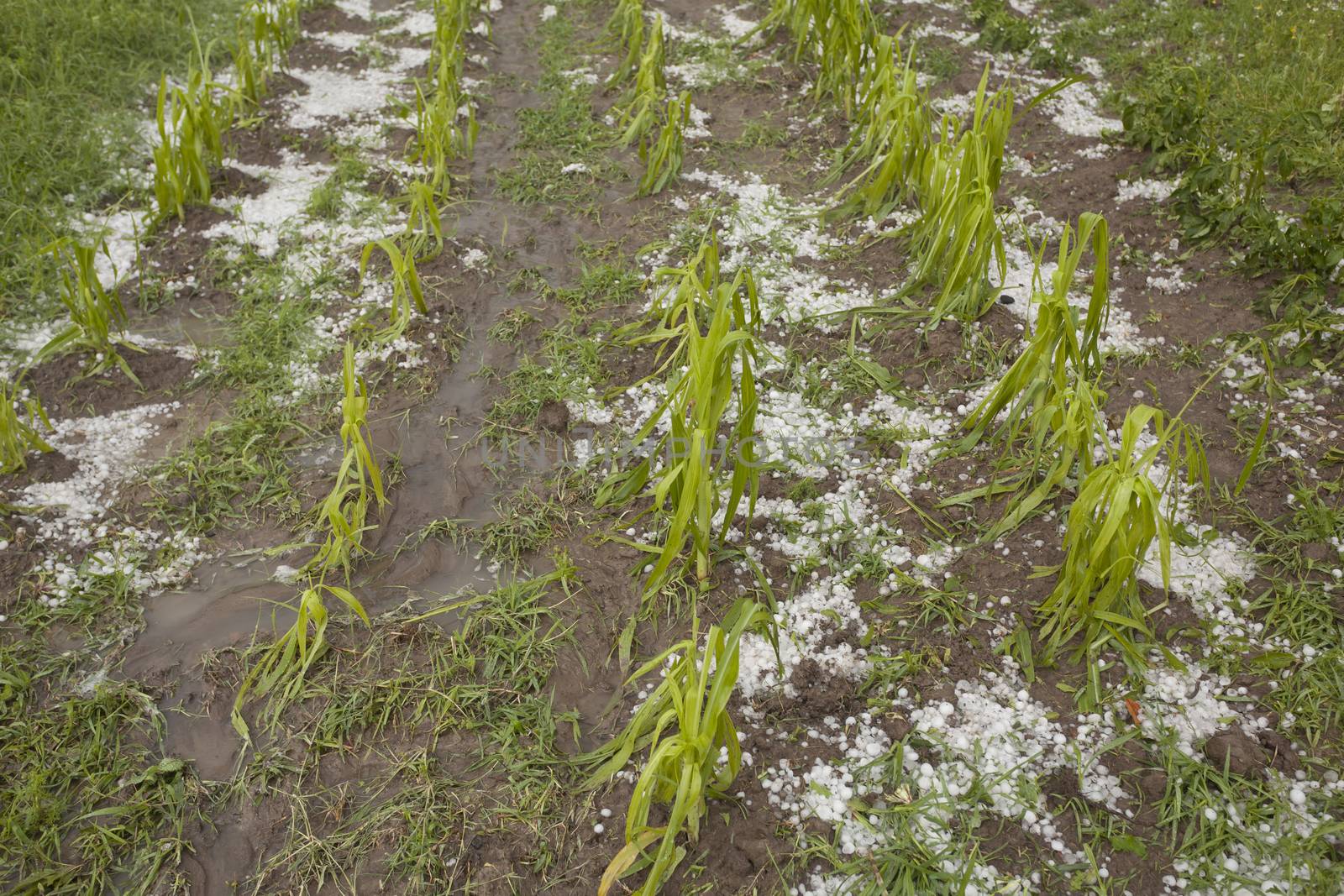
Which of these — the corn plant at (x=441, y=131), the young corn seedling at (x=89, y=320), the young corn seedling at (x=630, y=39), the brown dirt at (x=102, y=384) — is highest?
the young corn seedling at (x=630, y=39)

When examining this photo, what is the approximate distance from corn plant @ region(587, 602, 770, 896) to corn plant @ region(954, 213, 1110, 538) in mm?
1040

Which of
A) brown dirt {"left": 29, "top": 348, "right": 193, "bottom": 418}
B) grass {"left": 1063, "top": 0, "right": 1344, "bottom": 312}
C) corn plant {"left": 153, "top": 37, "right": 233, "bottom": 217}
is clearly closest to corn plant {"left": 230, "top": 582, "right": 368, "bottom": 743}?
brown dirt {"left": 29, "top": 348, "right": 193, "bottom": 418}

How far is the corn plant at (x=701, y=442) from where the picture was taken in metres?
2.24

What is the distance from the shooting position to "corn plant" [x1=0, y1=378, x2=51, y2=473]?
108 inches

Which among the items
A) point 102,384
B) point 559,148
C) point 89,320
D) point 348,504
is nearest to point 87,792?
point 348,504

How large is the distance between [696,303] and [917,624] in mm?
1498

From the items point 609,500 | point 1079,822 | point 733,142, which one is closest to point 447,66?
point 733,142

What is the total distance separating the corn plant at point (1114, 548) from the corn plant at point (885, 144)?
179 centimetres

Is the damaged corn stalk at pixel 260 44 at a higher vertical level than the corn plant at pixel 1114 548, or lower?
higher

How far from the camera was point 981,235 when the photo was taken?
3084 mm

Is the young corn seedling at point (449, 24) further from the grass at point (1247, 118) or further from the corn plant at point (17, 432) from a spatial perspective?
the grass at point (1247, 118)

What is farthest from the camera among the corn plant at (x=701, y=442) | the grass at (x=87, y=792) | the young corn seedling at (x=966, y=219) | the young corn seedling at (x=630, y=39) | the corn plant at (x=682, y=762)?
the young corn seedling at (x=630, y=39)

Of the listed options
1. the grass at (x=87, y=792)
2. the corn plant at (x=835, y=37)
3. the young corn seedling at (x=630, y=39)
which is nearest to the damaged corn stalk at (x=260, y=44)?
the young corn seedling at (x=630, y=39)

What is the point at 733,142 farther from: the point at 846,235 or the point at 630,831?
the point at 630,831
